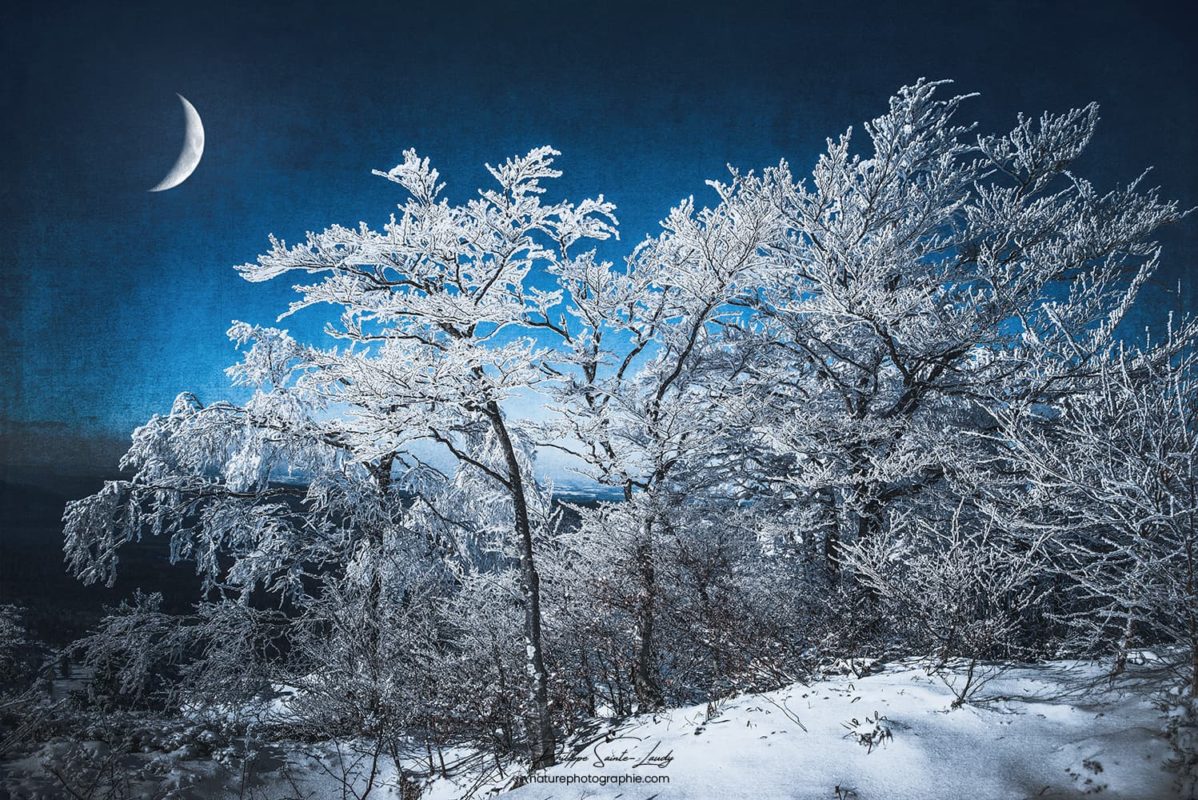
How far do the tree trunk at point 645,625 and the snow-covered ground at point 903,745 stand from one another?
1.17 metres

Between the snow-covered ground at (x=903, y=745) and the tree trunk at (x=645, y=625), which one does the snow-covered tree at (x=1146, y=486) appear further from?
the tree trunk at (x=645, y=625)

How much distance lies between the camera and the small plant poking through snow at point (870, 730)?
2625 millimetres

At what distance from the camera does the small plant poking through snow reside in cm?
262

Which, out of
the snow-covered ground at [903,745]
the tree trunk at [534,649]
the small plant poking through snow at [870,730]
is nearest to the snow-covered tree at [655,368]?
the tree trunk at [534,649]

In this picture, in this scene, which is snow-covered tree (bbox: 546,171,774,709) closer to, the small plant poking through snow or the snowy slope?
the snowy slope

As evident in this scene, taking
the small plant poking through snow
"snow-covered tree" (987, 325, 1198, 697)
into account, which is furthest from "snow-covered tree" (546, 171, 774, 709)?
"snow-covered tree" (987, 325, 1198, 697)

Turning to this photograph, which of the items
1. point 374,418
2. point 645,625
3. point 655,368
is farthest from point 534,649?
point 655,368

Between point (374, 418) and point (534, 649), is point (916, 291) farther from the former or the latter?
point (374, 418)

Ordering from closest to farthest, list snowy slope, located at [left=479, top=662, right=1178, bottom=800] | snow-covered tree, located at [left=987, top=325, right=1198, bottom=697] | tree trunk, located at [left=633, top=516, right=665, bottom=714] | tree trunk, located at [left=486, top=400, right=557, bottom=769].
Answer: snowy slope, located at [left=479, top=662, right=1178, bottom=800]
snow-covered tree, located at [left=987, top=325, right=1198, bottom=697]
tree trunk, located at [left=486, top=400, right=557, bottom=769]
tree trunk, located at [left=633, top=516, right=665, bottom=714]

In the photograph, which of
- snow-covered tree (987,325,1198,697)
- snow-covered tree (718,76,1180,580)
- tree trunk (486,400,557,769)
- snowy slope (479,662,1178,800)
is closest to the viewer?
snowy slope (479,662,1178,800)

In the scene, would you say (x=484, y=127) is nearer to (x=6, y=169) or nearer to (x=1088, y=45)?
(x=6, y=169)

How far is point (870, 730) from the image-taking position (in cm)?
271

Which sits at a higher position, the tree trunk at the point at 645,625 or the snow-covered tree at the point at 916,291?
Result: the snow-covered tree at the point at 916,291

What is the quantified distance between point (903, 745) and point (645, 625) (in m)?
2.72
